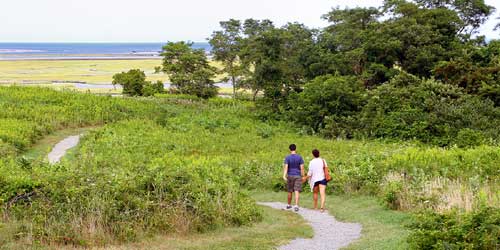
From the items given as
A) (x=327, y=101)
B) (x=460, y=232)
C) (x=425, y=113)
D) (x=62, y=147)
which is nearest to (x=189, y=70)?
(x=327, y=101)

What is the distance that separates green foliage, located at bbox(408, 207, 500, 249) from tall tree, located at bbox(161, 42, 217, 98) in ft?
170

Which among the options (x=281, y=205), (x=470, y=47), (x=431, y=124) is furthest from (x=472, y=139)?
(x=281, y=205)

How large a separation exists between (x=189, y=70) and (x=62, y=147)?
3410cm

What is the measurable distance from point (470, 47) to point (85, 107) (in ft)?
99.7

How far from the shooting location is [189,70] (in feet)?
198

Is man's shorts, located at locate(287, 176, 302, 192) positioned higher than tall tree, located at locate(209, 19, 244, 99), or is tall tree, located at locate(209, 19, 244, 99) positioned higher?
tall tree, located at locate(209, 19, 244, 99)

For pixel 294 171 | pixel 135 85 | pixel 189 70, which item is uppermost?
pixel 189 70

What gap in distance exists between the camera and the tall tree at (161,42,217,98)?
59.1 meters

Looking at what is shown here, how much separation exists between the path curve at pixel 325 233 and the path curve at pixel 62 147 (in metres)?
14.0

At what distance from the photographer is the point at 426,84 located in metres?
37.1

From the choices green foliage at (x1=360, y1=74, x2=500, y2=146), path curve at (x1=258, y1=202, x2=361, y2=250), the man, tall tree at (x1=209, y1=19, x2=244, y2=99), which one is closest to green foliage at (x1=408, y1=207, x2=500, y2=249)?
path curve at (x1=258, y1=202, x2=361, y2=250)

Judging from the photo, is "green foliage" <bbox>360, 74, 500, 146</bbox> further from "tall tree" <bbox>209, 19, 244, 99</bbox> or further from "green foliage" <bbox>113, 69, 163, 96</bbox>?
"green foliage" <bbox>113, 69, 163, 96</bbox>

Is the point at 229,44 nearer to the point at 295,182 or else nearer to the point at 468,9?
the point at 468,9

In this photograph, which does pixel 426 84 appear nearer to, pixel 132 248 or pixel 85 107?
pixel 85 107
